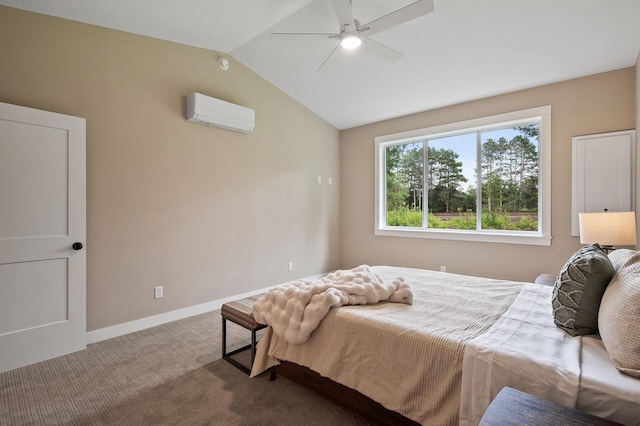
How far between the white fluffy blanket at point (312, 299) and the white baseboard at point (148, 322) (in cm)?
169

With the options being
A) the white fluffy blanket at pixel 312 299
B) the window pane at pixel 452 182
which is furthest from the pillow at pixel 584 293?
the window pane at pixel 452 182

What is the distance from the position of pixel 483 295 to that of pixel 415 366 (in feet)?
3.33

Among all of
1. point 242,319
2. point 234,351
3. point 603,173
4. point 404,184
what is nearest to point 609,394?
point 242,319

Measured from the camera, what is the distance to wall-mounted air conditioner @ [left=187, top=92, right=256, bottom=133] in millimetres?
3338

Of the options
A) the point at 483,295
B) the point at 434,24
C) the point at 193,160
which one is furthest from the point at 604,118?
the point at 193,160

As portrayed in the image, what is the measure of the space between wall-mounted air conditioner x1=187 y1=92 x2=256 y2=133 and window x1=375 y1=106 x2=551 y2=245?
7.39ft

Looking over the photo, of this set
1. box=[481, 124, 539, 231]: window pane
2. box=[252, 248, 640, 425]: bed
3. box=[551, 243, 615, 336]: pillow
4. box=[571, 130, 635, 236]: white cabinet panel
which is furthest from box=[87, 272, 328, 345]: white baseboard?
box=[571, 130, 635, 236]: white cabinet panel

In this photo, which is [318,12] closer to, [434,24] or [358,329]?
[434,24]

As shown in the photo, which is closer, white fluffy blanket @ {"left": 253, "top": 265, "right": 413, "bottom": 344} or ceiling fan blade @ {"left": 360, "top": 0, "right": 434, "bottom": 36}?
white fluffy blanket @ {"left": 253, "top": 265, "right": 413, "bottom": 344}

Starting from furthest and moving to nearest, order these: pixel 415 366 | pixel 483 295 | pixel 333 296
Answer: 1. pixel 483 295
2. pixel 333 296
3. pixel 415 366

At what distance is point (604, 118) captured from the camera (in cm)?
324

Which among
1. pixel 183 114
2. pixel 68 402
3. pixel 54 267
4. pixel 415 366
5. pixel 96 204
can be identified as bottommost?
pixel 68 402

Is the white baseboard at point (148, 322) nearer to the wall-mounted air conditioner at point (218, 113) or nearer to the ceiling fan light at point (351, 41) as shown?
the wall-mounted air conditioner at point (218, 113)

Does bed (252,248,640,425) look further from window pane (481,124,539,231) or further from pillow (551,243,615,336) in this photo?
window pane (481,124,539,231)
